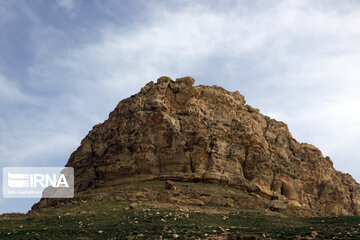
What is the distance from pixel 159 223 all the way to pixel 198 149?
24.3 metres

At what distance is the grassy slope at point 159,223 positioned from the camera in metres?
45.8

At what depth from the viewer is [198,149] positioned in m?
73.1

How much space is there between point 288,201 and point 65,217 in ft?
110

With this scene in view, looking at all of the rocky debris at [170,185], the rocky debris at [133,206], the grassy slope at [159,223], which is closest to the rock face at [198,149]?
the rocky debris at [170,185]

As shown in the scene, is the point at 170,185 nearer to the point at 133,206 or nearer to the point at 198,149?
the point at 133,206

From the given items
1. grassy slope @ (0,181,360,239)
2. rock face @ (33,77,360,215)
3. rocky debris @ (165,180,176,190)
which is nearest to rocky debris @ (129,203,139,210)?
grassy slope @ (0,181,360,239)

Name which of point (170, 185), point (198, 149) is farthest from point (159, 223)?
point (198, 149)

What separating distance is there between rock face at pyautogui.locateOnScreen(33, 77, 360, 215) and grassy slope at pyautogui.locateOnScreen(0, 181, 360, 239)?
11.6 meters

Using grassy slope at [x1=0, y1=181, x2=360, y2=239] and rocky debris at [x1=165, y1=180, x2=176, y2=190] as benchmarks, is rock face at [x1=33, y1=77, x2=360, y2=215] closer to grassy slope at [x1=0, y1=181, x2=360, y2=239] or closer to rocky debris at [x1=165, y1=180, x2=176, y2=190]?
rocky debris at [x1=165, y1=180, x2=176, y2=190]

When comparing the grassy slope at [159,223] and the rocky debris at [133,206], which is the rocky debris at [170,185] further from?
the rocky debris at [133,206]

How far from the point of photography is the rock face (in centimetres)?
7244

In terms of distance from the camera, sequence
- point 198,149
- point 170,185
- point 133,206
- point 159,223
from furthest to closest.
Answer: point 198,149, point 170,185, point 133,206, point 159,223

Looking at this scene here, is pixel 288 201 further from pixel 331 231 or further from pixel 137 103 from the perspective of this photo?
pixel 331 231

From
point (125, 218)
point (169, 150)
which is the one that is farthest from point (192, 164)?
point (125, 218)
